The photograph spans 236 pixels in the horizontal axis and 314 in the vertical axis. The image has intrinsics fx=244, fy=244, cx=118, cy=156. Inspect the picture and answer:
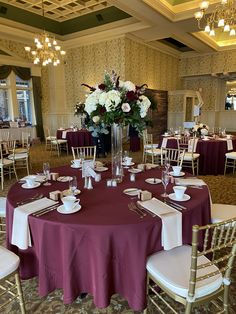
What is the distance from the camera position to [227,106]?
45.4ft

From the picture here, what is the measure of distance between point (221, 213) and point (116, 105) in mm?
1422

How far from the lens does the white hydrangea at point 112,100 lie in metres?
2.06

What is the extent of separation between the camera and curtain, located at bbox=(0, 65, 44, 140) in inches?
366

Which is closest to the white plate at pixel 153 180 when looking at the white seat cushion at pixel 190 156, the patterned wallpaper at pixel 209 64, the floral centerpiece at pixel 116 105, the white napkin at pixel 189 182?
the white napkin at pixel 189 182

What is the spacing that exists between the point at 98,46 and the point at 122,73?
172 cm

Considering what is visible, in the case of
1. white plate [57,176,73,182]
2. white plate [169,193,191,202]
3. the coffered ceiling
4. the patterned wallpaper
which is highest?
the coffered ceiling

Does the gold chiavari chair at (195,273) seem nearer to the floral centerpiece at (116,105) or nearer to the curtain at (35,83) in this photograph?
the floral centerpiece at (116,105)

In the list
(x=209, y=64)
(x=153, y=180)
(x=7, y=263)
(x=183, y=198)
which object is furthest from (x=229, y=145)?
(x=209, y=64)

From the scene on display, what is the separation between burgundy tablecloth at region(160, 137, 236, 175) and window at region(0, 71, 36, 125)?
24.7 feet

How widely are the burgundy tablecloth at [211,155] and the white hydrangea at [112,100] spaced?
4132 mm

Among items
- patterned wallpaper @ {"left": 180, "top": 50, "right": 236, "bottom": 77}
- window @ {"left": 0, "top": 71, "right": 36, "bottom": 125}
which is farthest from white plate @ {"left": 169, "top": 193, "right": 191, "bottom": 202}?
patterned wallpaper @ {"left": 180, "top": 50, "right": 236, "bottom": 77}

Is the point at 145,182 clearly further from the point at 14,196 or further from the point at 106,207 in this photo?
the point at 14,196

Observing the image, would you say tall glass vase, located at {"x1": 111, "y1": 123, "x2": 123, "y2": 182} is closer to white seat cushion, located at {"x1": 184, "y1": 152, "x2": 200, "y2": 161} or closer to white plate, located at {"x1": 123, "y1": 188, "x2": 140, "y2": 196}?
white plate, located at {"x1": 123, "y1": 188, "x2": 140, "y2": 196}

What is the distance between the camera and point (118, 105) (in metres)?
2.12
